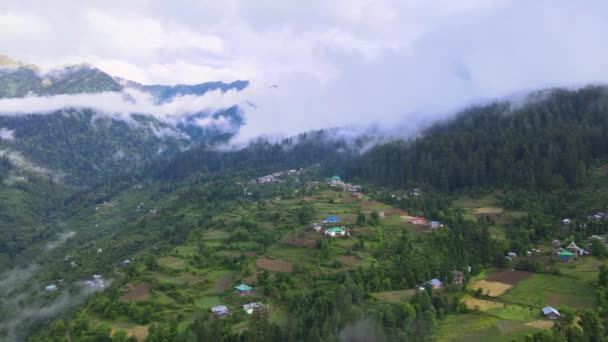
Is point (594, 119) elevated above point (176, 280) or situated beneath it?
elevated above

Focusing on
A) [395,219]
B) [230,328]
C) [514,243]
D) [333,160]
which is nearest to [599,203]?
[514,243]

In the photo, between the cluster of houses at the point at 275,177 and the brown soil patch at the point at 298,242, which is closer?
the brown soil patch at the point at 298,242

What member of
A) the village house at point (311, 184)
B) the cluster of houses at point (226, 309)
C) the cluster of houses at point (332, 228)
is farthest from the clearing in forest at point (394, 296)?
the village house at point (311, 184)

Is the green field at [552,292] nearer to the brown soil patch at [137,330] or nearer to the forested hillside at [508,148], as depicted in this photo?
the brown soil patch at [137,330]

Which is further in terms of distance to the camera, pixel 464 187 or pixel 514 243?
pixel 464 187

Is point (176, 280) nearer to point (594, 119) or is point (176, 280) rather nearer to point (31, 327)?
point (31, 327)

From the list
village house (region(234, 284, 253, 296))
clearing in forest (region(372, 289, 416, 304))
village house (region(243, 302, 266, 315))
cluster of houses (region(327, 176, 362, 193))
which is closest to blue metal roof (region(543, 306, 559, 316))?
clearing in forest (region(372, 289, 416, 304))

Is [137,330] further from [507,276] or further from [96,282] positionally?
[507,276]
